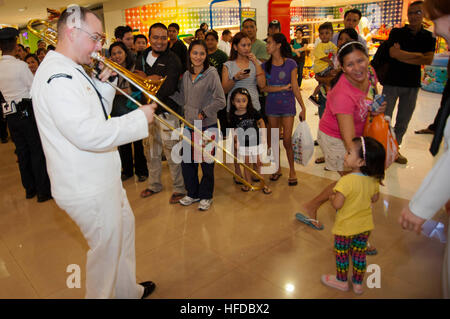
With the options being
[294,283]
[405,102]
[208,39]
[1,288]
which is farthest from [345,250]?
[208,39]

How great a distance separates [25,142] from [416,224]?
13.3 feet

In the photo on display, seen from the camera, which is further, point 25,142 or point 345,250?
point 25,142

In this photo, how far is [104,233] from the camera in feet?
5.53

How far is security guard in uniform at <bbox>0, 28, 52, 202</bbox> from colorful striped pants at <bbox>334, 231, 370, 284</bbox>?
3269 millimetres

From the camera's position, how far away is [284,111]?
3.64m

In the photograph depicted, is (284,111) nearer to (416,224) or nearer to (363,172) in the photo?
(363,172)

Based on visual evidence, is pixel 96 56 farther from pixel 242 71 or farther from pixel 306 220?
pixel 306 220

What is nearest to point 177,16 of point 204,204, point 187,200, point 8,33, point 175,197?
point 8,33

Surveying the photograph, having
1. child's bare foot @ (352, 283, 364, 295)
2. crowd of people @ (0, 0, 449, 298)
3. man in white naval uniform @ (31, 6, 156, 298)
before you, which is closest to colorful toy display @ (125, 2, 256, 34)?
crowd of people @ (0, 0, 449, 298)

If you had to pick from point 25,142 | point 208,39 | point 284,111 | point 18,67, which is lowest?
point 25,142

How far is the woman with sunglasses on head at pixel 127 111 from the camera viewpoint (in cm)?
369

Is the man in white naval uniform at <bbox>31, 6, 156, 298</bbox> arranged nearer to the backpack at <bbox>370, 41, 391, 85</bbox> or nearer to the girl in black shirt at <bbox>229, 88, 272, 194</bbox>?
the girl in black shirt at <bbox>229, 88, 272, 194</bbox>

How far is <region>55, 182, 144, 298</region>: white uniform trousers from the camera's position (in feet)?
5.36

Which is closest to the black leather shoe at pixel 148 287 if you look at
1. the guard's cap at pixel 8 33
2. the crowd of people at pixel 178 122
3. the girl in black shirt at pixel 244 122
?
the crowd of people at pixel 178 122
